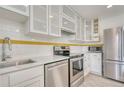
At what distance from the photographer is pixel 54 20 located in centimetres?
228

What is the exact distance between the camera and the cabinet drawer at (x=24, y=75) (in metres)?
1.05

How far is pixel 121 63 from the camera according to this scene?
2.97 meters

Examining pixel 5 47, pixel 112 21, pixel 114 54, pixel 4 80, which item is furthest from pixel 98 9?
pixel 4 80

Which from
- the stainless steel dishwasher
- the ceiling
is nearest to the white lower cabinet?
the stainless steel dishwasher

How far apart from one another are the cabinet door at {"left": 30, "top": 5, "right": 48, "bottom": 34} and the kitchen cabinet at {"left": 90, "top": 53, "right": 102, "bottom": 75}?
2.54 meters

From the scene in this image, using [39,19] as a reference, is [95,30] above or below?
above

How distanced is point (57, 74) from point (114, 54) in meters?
2.12

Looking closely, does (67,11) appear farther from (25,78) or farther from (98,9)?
(25,78)

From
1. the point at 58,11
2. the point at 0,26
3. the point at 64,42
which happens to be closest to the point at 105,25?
the point at 64,42

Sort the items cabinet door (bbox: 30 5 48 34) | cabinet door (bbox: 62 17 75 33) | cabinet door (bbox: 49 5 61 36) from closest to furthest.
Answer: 1. cabinet door (bbox: 30 5 48 34)
2. cabinet door (bbox: 49 5 61 36)
3. cabinet door (bbox: 62 17 75 33)

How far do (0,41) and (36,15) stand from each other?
2.39 ft

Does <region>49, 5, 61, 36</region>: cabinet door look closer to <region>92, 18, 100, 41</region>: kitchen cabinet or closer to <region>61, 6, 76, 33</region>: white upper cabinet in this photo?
<region>61, 6, 76, 33</region>: white upper cabinet

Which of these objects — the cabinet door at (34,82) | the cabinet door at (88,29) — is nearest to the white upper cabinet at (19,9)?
the cabinet door at (34,82)

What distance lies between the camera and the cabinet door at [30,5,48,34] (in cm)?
172
